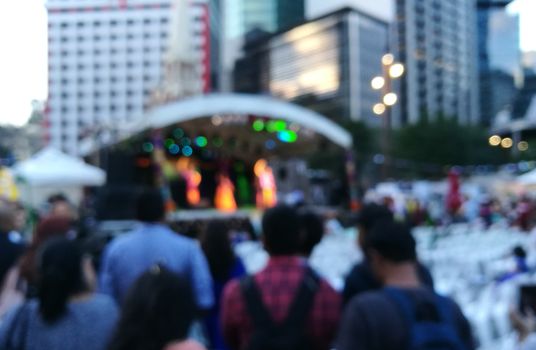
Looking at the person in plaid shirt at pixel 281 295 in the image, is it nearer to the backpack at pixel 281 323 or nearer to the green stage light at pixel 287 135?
the backpack at pixel 281 323

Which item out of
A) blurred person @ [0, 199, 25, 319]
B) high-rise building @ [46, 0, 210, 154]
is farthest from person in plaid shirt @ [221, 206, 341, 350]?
high-rise building @ [46, 0, 210, 154]

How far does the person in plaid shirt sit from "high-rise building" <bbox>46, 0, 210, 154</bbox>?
87.9 metres

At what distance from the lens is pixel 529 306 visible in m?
3.49

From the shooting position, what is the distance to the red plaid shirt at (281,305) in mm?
2537

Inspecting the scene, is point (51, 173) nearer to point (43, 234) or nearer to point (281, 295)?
point (43, 234)

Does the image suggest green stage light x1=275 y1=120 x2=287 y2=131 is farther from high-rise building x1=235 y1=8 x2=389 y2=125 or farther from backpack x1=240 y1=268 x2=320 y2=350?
high-rise building x1=235 y1=8 x2=389 y2=125

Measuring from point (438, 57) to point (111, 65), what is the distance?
54.3m

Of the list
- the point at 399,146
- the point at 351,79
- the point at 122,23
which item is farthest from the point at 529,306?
the point at 122,23

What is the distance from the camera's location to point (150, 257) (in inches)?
145

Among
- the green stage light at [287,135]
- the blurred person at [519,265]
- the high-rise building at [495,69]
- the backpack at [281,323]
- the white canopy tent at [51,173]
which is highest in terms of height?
the high-rise building at [495,69]

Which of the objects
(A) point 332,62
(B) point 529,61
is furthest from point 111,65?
(B) point 529,61

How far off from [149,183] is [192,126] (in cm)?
301

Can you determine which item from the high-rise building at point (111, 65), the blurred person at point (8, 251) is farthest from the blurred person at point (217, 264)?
the high-rise building at point (111, 65)

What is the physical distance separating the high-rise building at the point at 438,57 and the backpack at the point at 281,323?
8932 centimetres
